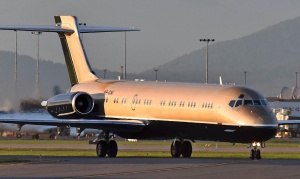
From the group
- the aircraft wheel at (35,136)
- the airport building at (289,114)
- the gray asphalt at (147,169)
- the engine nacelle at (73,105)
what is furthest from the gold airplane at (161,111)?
the airport building at (289,114)

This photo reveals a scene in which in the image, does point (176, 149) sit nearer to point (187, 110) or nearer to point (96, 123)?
point (187, 110)

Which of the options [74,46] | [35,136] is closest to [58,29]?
[74,46]

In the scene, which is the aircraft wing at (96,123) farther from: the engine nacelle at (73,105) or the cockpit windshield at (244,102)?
the cockpit windshield at (244,102)

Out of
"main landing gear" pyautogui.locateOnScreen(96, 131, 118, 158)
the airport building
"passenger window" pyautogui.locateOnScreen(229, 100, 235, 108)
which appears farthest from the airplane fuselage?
the airport building

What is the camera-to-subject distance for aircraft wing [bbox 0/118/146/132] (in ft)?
182

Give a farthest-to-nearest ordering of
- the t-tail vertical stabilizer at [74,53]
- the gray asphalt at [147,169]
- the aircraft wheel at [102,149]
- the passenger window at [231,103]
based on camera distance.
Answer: the t-tail vertical stabilizer at [74,53] → the aircraft wheel at [102,149] → the passenger window at [231,103] → the gray asphalt at [147,169]

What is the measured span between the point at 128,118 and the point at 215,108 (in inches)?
308

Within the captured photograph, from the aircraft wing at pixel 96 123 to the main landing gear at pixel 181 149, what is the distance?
2162 millimetres

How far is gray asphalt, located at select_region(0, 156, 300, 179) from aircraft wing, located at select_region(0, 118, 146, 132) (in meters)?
7.25

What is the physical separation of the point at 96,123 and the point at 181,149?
4.92 metres

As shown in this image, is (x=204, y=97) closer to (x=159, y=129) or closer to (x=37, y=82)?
(x=159, y=129)

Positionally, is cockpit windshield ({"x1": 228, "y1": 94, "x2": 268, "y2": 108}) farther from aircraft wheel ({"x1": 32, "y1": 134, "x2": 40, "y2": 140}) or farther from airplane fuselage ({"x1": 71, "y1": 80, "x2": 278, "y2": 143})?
aircraft wheel ({"x1": 32, "y1": 134, "x2": 40, "y2": 140})

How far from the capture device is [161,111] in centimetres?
5712

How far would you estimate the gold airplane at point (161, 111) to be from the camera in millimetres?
52344
